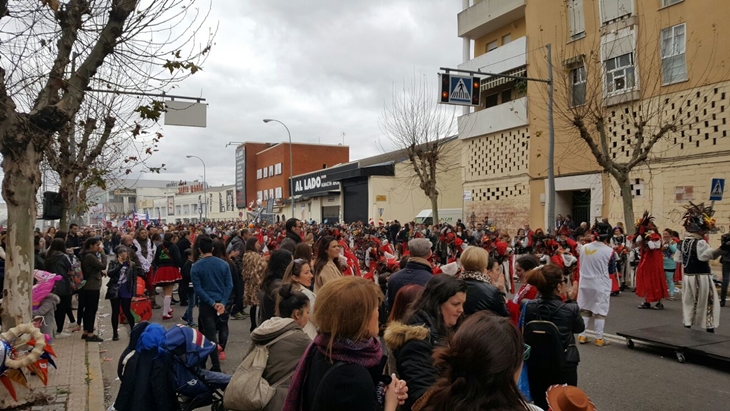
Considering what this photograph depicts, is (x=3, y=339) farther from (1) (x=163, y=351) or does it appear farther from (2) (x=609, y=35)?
(2) (x=609, y=35)

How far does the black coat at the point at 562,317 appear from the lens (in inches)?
Result: 160

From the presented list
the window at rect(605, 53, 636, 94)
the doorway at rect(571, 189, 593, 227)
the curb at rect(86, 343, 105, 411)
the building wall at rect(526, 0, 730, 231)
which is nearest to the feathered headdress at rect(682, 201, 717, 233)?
the building wall at rect(526, 0, 730, 231)

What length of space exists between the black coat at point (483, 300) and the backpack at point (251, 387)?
1659 mm

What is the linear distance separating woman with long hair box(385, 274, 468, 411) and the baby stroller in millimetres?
1746

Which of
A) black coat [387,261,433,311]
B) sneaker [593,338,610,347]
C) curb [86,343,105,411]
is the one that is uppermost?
black coat [387,261,433,311]

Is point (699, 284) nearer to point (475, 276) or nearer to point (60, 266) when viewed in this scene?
point (475, 276)

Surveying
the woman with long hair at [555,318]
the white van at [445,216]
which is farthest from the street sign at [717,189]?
the white van at [445,216]

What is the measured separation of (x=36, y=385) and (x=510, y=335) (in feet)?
21.1

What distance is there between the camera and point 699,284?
27.4ft

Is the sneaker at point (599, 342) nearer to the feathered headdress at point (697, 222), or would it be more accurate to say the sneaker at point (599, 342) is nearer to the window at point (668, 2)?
the feathered headdress at point (697, 222)

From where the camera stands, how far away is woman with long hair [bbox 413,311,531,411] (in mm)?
1921

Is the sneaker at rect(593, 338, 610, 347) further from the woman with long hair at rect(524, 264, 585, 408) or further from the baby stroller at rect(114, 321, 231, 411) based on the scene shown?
the baby stroller at rect(114, 321, 231, 411)

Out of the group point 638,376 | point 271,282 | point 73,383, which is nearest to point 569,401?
point 271,282

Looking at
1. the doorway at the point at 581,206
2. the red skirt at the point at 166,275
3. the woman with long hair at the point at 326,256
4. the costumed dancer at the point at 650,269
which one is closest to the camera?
the woman with long hair at the point at 326,256
